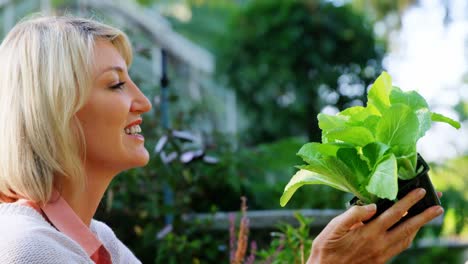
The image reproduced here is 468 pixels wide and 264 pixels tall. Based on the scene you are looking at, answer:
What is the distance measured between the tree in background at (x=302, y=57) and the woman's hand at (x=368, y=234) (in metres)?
6.97

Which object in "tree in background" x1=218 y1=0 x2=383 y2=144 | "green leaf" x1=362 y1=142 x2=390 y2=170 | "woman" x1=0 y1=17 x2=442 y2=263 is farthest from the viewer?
"tree in background" x1=218 y1=0 x2=383 y2=144

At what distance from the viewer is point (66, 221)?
1.84 metres

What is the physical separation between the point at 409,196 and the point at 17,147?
38.0 inches

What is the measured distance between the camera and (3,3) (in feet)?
26.9

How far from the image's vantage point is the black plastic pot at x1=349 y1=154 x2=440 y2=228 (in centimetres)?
152

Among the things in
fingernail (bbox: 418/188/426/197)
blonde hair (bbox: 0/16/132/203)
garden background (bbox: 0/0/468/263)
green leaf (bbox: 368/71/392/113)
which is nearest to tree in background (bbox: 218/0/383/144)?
garden background (bbox: 0/0/468/263)

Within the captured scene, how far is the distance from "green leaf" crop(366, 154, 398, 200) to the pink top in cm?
77

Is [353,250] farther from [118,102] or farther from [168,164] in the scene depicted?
[168,164]

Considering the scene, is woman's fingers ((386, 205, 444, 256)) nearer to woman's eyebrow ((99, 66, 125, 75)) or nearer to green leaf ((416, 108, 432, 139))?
green leaf ((416, 108, 432, 139))

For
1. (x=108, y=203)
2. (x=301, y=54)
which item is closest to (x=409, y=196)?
(x=108, y=203)

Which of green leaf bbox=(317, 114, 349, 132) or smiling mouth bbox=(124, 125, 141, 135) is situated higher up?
green leaf bbox=(317, 114, 349, 132)

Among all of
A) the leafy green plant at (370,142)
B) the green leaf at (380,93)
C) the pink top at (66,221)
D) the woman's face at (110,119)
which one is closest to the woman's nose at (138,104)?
the woman's face at (110,119)

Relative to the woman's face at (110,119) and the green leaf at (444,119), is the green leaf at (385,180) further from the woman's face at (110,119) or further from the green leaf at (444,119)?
the woman's face at (110,119)

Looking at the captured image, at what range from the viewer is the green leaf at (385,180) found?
56.4 inches
